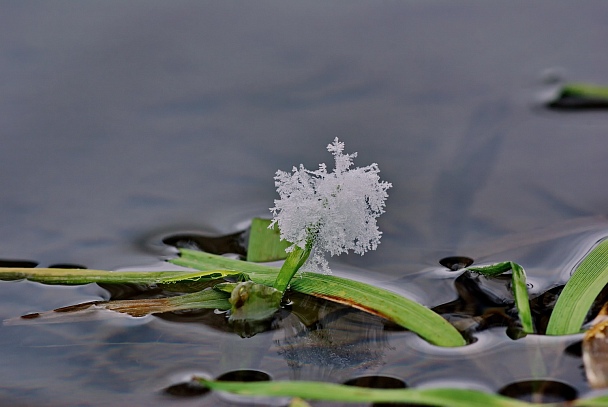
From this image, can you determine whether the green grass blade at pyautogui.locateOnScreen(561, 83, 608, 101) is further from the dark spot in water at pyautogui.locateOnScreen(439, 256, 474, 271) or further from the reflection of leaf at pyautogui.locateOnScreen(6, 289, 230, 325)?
the reflection of leaf at pyautogui.locateOnScreen(6, 289, 230, 325)

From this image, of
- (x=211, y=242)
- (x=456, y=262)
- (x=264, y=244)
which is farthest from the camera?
(x=211, y=242)

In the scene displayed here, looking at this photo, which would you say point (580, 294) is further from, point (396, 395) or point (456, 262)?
point (396, 395)

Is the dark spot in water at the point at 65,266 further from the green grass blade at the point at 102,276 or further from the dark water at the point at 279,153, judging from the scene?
the green grass blade at the point at 102,276

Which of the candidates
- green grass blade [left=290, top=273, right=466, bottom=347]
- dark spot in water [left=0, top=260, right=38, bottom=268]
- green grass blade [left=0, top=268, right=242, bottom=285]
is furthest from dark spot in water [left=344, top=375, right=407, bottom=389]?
dark spot in water [left=0, top=260, right=38, bottom=268]

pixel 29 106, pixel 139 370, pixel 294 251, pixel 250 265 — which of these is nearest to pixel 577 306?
pixel 294 251

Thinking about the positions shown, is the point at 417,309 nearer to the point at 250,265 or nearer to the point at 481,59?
the point at 250,265

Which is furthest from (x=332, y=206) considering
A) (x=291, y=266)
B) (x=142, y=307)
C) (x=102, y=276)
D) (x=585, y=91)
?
(x=585, y=91)
